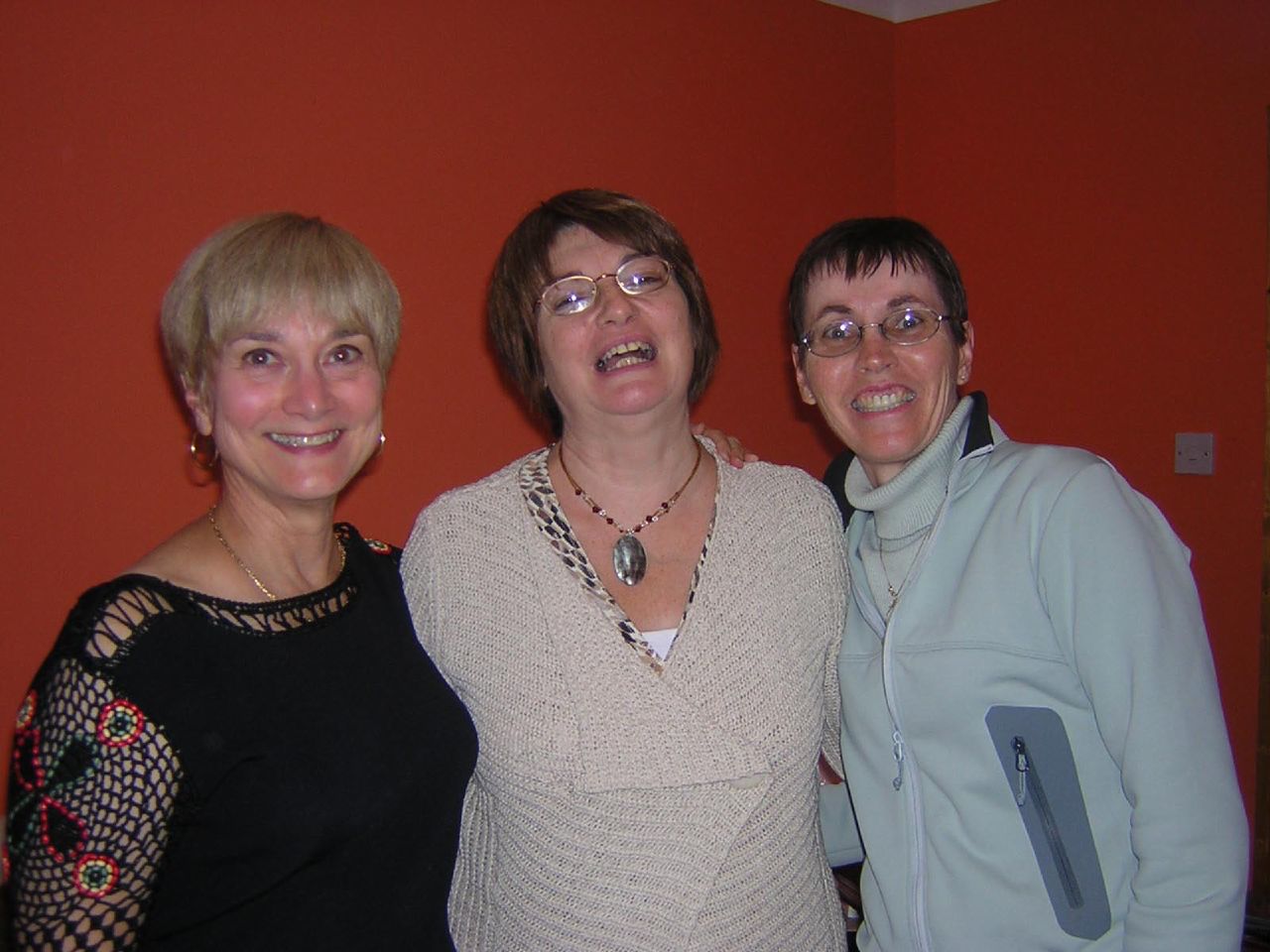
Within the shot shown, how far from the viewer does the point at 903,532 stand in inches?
56.0

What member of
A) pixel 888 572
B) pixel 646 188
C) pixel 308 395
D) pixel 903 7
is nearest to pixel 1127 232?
pixel 903 7

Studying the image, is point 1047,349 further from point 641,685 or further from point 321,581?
point 321,581

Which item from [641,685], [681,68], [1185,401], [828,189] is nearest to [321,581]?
[641,685]

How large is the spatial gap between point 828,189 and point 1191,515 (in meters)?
1.77

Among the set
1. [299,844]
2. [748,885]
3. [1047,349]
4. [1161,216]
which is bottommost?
[748,885]

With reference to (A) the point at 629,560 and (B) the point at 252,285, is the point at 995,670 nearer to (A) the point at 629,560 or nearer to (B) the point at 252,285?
(A) the point at 629,560

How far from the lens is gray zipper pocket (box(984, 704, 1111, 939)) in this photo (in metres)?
1.19

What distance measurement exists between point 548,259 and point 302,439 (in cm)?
55

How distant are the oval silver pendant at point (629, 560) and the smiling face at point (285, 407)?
47 cm

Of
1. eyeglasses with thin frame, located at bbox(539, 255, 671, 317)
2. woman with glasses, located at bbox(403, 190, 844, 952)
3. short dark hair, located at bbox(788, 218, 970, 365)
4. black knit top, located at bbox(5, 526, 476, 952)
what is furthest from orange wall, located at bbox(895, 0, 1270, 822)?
black knit top, located at bbox(5, 526, 476, 952)

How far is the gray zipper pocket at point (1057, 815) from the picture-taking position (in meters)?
1.19

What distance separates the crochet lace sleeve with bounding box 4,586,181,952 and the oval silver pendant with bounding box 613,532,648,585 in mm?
722

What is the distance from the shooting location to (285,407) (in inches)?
48.5

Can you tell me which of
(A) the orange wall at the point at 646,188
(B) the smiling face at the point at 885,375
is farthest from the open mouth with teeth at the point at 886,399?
(A) the orange wall at the point at 646,188
